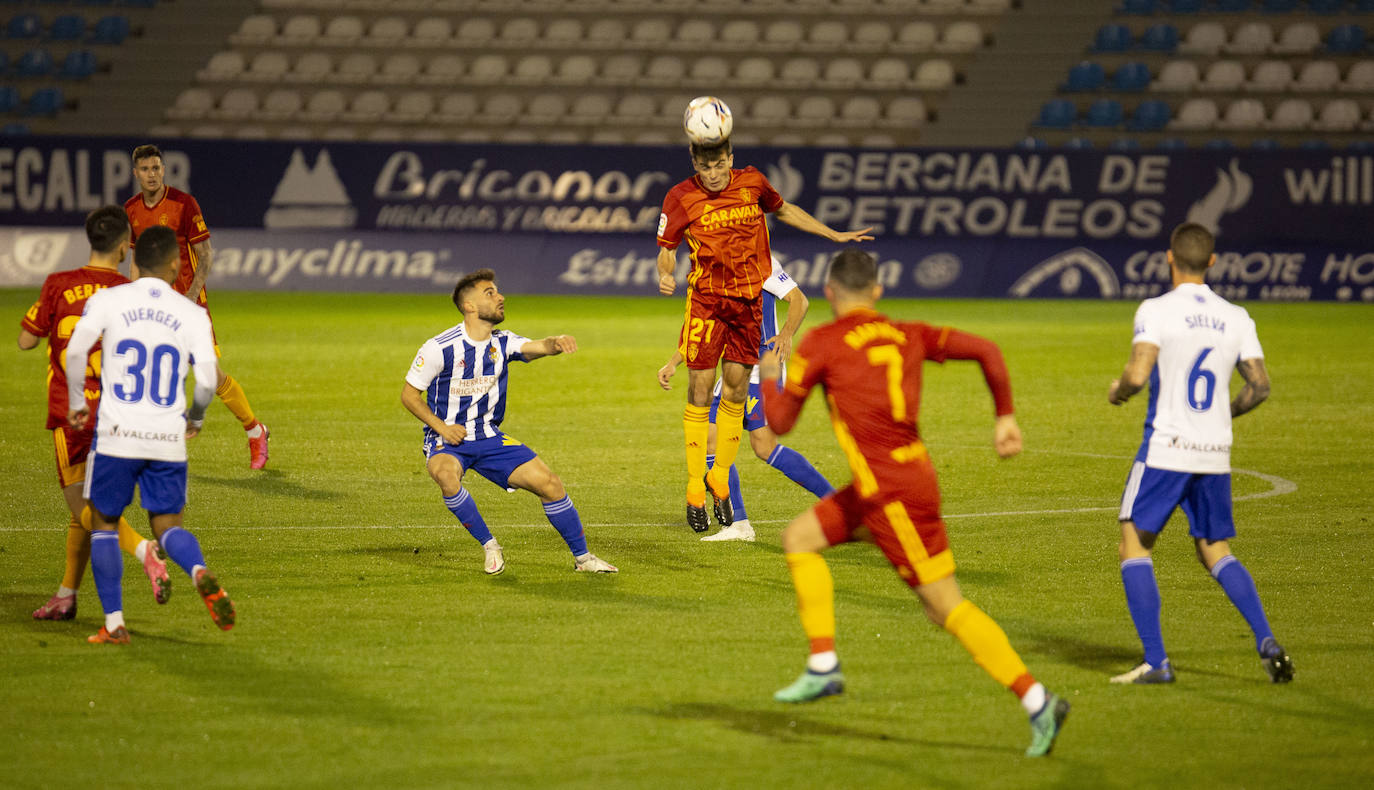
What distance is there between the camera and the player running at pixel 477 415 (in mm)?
8141

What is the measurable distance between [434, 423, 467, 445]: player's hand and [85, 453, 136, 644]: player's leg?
1.80 m

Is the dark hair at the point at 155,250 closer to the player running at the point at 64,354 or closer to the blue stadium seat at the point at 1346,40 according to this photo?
the player running at the point at 64,354

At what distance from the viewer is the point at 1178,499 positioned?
623 centimetres

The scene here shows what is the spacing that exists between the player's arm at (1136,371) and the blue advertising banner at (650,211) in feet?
69.3

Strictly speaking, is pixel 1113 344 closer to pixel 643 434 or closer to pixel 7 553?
pixel 643 434

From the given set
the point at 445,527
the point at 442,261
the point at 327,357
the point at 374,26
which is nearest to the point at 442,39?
the point at 374,26

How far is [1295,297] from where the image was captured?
1048 inches

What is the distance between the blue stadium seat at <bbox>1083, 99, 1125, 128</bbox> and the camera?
102 feet

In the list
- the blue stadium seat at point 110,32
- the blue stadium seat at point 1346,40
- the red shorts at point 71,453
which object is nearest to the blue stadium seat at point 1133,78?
the blue stadium seat at point 1346,40

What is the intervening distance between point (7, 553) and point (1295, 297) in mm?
22887

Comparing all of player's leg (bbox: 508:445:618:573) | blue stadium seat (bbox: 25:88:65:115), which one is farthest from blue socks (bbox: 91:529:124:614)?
blue stadium seat (bbox: 25:88:65:115)

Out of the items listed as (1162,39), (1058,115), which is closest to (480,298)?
(1058,115)

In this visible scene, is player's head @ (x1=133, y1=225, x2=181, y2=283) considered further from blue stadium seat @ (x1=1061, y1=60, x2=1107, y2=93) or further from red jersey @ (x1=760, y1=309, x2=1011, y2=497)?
blue stadium seat @ (x1=1061, y1=60, x2=1107, y2=93)

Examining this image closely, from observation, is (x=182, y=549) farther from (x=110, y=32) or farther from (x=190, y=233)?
(x=110, y=32)
